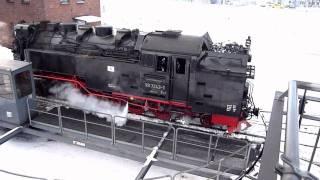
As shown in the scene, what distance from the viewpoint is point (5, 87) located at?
362 inches

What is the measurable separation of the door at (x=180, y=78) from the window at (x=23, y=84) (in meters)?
4.65

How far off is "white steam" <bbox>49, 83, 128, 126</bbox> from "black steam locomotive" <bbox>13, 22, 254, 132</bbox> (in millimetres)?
252

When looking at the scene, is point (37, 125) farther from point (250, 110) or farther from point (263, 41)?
point (263, 41)

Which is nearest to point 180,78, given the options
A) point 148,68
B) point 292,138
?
point 148,68

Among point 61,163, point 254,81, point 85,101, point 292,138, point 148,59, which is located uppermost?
point 292,138

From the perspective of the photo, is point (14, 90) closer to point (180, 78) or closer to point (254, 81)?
point (180, 78)

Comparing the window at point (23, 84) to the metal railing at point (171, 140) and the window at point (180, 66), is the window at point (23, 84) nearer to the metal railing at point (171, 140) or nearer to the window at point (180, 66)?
the metal railing at point (171, 140)

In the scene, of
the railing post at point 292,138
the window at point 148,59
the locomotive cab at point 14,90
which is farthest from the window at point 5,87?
the railing post at point 292,138

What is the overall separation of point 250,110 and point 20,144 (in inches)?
307

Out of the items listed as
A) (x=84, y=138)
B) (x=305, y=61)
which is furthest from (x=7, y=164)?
(x=305, y=61)

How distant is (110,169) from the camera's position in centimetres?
873

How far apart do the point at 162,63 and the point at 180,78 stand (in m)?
0.77

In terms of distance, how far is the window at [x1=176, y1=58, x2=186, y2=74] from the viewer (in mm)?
9469

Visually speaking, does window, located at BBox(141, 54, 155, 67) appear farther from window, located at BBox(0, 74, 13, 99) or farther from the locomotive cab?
window, located at BBox(0, 74, 13, 99)
